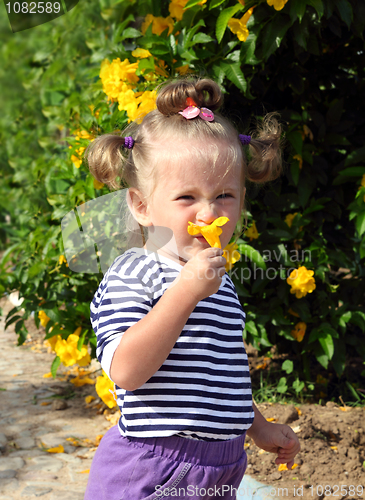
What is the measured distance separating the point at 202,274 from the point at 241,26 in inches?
50.6

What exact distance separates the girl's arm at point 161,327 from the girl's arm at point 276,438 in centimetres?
51

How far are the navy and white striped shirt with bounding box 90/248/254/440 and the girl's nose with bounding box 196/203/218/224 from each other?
0.47 feet

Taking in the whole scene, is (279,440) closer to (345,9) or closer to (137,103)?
(137,103)

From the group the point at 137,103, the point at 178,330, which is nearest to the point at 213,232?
the point at 178,330

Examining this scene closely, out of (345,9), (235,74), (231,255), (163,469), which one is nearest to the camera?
(163,469)

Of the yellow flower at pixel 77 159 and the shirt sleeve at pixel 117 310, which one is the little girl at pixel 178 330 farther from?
the yellow flower at pixel 77 159

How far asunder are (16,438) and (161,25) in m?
2.11

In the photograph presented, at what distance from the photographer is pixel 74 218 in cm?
234

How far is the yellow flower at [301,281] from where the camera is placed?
2.26 meters

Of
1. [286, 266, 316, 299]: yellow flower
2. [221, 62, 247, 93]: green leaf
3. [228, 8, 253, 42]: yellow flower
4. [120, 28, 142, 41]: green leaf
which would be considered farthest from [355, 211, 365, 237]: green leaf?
[120, 28, 142, 41]: green leaf

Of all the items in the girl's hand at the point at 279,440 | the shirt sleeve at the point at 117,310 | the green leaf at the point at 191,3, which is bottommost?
the girl's hand at the point at 279,440

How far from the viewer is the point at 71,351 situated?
2.38 metres

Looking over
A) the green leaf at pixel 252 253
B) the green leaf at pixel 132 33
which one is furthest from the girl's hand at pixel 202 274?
the green leaf at pixel 132 33

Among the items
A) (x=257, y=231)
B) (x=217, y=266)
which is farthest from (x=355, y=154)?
(x=217, y=266)
